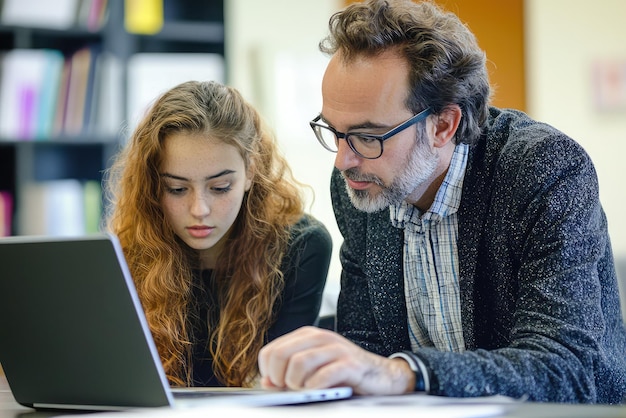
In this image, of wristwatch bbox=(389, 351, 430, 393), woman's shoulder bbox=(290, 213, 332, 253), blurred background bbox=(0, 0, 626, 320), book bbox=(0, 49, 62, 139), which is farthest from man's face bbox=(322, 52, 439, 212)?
book bbox=(0, 49, 62, 139)

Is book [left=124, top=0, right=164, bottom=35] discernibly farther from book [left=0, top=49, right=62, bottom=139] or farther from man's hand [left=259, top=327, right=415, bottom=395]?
man's hand [left=259, top=327, right=415, bottom=395]

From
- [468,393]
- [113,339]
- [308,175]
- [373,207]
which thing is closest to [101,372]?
[113,339]

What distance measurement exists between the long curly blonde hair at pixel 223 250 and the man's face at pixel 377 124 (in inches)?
12.7

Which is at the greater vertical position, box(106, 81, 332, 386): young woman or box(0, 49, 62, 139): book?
box(0, 49, 62, 139): book

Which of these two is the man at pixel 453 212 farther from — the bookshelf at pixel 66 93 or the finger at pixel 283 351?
the bookshelf at pixel 66 93

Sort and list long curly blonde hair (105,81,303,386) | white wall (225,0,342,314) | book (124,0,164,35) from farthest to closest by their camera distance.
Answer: white wall (225,0,342,314)
book (124,0,164,35)
long curly blonde hair (105,81,303,386)

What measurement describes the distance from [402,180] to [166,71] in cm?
192

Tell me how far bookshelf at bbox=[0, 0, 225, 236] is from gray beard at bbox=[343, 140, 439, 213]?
5.36 ft

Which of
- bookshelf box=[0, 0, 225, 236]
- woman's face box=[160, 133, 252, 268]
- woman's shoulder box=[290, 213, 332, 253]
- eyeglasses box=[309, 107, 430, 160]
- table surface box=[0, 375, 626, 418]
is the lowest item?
table surface box=[0, 375, 626, 418]

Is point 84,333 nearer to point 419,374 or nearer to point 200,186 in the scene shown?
point 419,374

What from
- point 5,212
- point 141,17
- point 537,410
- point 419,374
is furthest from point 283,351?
point 141,17

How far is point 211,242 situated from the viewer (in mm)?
1721

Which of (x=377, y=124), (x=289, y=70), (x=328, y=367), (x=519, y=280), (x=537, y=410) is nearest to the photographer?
(x=537, y=410)

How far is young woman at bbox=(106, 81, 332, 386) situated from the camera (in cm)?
169
